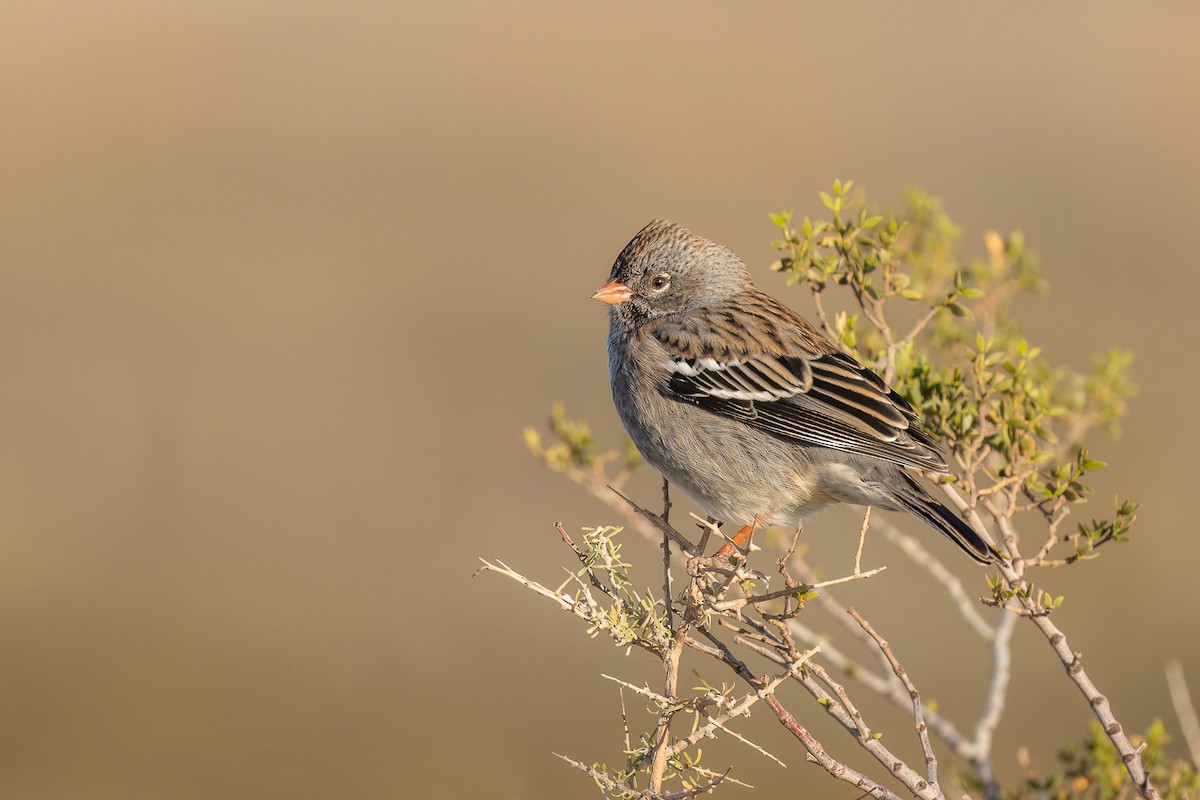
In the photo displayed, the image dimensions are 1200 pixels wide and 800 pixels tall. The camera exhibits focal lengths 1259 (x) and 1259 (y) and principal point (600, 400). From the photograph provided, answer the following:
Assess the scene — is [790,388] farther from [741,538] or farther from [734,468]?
[741,538]

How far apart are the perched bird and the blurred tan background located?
5489mm

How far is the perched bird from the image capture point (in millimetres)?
5926

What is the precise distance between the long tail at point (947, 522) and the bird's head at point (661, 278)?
70.1 inches

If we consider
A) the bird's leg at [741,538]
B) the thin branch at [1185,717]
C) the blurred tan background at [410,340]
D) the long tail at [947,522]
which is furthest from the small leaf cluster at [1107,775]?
the blurred tan background at [410,340]

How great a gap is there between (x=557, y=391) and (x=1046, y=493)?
34.7 feet

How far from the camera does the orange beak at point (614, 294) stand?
281 inches

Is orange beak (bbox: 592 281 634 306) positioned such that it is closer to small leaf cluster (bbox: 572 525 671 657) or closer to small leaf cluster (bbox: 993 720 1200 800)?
small leaf cluster (bbox: 572 525 671 657)

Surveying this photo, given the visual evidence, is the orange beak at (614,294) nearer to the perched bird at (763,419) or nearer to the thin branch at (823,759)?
the perched bird at (763,419)

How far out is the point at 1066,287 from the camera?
55.5 feet

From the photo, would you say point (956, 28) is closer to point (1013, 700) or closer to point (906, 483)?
point (1013, 700)

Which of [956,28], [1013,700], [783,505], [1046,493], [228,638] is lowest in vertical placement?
[228,638]

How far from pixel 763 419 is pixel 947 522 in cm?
123

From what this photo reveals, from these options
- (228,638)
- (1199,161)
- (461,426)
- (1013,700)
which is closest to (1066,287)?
(1199,161)

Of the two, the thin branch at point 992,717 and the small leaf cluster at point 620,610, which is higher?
the small leaf cluster at point 620,610
